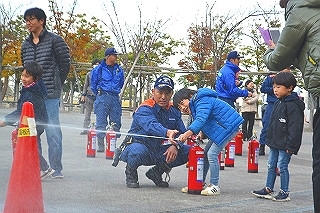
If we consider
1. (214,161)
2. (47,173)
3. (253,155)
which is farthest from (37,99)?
(253,155)

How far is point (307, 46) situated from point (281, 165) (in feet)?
8.32

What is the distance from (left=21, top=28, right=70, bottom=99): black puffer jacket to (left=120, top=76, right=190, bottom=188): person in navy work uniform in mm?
940

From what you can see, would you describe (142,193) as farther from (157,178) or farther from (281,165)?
(281,165)

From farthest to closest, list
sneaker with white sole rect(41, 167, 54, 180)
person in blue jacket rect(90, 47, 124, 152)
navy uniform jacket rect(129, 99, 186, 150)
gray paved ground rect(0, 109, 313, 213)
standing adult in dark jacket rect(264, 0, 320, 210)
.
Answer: person in blue jacket rect(90, 47, 124, 152) → sneaker with white sole rect(41, 167, 54, 180) → navy uniform jacket rect(129, 99, 186, 150) → gray paved ground rect(0, 109, 313, 213) → standing adult in dark jacket rect(264, 0, 320, 210)

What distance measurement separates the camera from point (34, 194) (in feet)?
14.7

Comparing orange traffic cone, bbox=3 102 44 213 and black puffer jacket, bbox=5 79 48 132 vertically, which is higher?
black puffer jacket, bbox=5 79 48 132

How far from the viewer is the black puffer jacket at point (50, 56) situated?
6.77 m

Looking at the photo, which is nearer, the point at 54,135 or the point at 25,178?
the point at 25,178

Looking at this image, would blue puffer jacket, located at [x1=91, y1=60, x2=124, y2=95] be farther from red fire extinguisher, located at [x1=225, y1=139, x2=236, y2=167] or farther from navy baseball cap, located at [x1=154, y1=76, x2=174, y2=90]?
navy baseball cap, located at [x1=154, y1=76, x2=174, y2=90]

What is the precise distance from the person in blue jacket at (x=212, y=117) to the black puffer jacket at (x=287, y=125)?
401 millimetres

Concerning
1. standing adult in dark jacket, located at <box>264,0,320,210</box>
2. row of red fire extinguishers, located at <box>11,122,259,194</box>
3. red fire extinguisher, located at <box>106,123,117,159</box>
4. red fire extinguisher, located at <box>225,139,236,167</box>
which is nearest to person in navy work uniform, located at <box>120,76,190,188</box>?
row of red fire extinguishers, located at <box>11,122,259,194</box>

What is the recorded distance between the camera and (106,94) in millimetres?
10148

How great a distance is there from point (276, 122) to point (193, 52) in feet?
94.0

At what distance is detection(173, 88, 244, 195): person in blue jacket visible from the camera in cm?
627
